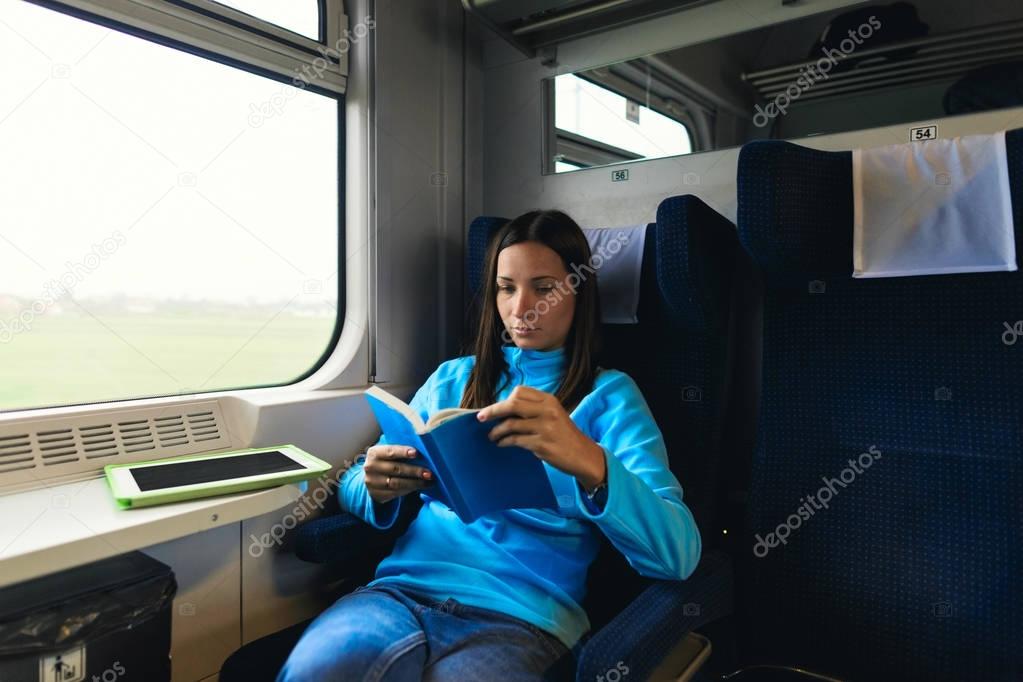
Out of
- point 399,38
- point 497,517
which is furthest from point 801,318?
point 399,38

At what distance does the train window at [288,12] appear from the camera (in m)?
1.86

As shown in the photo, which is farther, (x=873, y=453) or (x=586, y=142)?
(x=586, y=142)

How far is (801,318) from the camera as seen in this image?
1668 mm

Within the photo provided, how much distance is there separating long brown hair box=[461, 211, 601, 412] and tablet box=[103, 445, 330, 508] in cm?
44

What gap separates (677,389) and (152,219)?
1454 mm

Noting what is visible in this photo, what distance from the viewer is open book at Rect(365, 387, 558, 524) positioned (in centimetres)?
111

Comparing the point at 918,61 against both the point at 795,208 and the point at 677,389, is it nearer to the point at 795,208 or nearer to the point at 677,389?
the point at 795,208

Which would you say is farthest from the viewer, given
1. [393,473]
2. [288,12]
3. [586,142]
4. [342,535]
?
[586,142]

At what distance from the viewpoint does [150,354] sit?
1741 millimetres

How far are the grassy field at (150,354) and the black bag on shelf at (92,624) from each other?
Result: 46 centimetres

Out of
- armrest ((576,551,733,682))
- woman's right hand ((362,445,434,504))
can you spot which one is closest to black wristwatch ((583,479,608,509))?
armrest ((576,551,733,682))

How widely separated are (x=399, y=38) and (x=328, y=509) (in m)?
1.55

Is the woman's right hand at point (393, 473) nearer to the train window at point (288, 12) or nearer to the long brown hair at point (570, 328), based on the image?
the long brown hair at point (570, 328)

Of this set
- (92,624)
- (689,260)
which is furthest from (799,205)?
(92,624)
